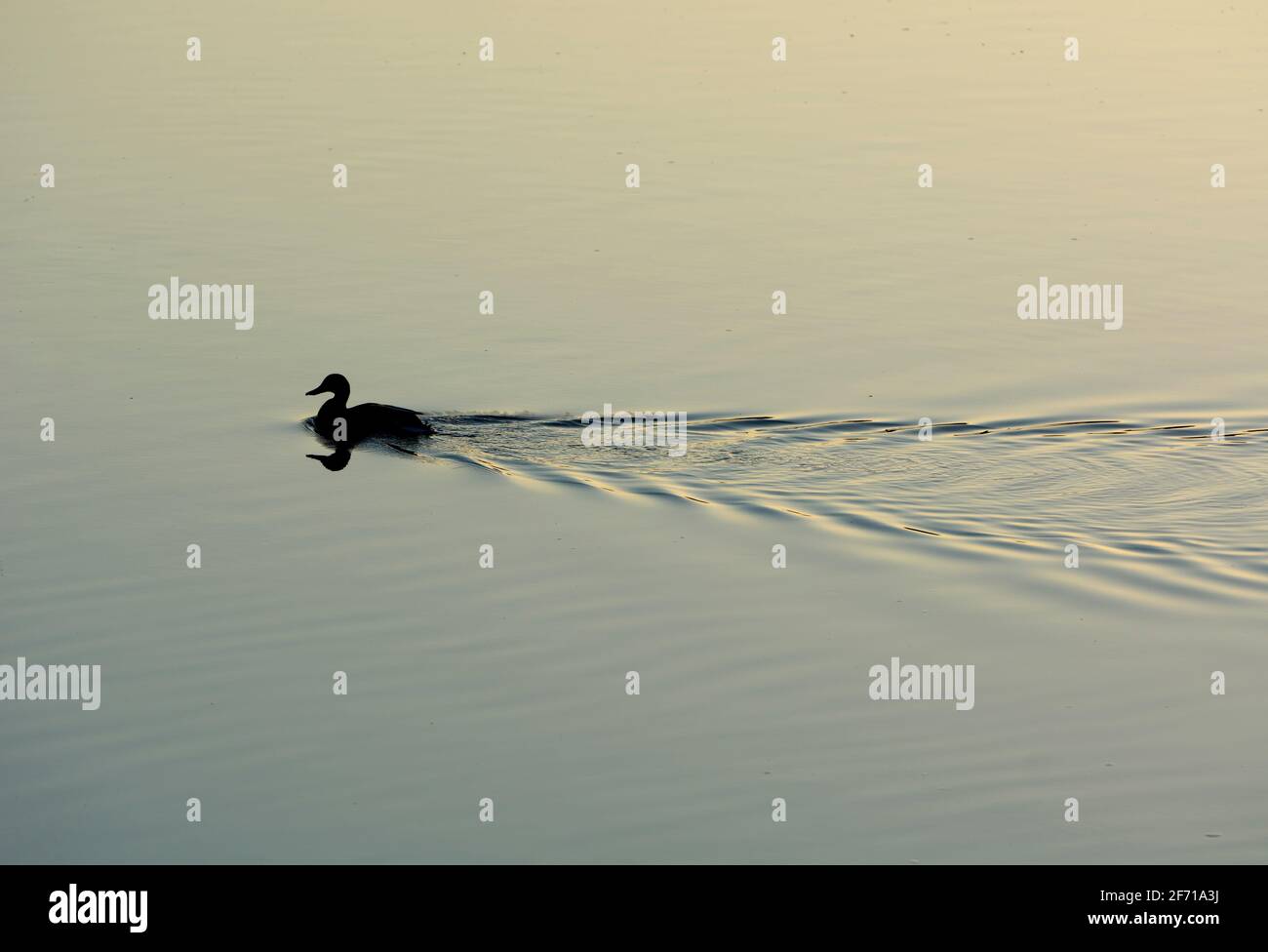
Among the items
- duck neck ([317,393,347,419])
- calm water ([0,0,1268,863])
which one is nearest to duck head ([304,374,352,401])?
duck neck ([317,393,347,419])

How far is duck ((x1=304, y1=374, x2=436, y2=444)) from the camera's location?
53.0 ft

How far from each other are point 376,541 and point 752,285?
7.16 metres

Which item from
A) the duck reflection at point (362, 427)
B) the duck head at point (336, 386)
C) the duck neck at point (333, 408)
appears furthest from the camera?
the duck head at point (336, 386)

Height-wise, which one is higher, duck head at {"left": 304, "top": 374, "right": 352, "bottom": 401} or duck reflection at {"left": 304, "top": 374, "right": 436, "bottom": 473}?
duck head at {"left": 304, "top": 374, "right": 352, "bottom": 401}

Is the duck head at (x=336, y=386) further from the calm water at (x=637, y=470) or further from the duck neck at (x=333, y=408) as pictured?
the calm water at (x=637, y=470)

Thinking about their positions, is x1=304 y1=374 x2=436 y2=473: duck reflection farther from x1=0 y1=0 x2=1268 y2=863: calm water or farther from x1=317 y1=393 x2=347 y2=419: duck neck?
x1=0 y1=0 x2=1268 y2=863: calm water

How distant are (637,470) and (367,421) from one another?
2.42 m

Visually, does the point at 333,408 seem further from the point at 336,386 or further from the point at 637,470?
the point at 637,470

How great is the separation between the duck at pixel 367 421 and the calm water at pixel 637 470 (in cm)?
17

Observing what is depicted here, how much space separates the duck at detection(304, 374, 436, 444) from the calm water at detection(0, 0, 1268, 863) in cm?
17

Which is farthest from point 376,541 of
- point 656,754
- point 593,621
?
point 656,754

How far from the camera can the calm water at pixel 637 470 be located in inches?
421

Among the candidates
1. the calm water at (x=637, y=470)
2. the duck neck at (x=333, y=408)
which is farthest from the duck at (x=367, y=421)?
the calm water at (x=637, y=470)
